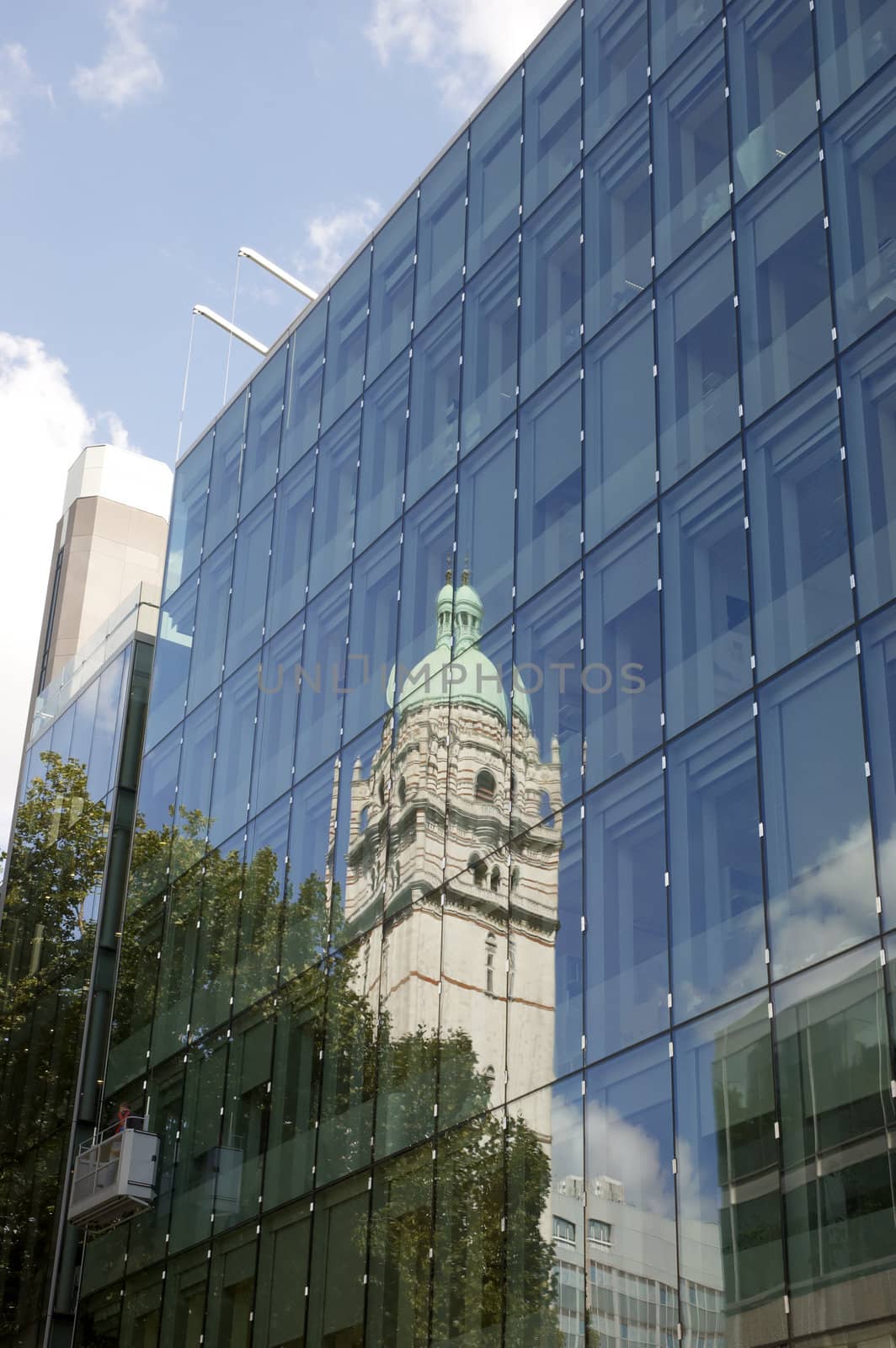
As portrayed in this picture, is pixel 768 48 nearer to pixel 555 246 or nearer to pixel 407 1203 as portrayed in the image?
pixel 555 246

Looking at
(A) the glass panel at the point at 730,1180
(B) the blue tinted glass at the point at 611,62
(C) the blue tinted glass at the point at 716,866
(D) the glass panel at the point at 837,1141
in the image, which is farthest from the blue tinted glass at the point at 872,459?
(B) the blue tinted glass at the point at 611,62

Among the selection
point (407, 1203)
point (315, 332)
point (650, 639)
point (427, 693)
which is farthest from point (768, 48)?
point (407, 1203)

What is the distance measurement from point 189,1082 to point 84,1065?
4.59 m

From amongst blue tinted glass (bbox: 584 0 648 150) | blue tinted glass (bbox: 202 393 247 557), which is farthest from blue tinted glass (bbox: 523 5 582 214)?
blue tinted glass (bbox: 202 393 247 557)

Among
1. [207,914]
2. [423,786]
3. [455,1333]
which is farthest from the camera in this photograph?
[207,914]

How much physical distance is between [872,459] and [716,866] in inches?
196

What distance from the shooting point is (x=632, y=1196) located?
18.5 m

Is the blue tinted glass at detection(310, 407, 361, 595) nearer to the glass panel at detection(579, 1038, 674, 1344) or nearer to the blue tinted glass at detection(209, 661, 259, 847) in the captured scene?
the blue tinted glass at detection(209, 661, 259, 847)

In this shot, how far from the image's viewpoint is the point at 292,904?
2795 cm

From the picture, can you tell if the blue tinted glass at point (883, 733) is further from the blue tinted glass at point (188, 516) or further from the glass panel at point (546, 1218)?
the blue tinted glass at point (188, 516)

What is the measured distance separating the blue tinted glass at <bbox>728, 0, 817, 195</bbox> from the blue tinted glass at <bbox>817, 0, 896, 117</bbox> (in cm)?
22

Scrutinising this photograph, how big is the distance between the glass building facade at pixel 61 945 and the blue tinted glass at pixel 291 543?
6.17m

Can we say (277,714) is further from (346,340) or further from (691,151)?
(691,151)

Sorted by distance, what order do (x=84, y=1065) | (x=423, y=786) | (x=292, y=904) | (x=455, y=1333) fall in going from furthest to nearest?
(x=84, y=1065) < (x=292, y=904) < (x=423, y=786) < (x=455, y=1333)
